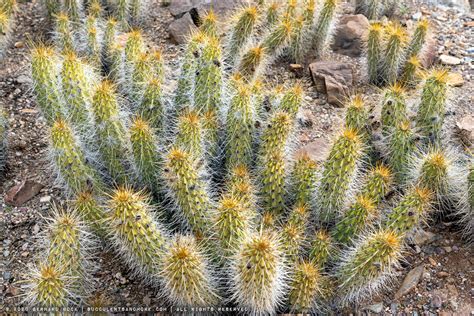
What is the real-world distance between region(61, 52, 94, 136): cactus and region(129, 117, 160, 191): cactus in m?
0.54

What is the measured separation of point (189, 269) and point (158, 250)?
1.32 ft

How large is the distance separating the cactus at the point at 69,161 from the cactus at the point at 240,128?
1108 millimetres

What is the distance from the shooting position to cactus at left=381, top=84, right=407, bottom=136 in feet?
15.3

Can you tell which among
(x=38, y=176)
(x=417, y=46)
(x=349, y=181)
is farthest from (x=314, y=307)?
(x=417, y=46)

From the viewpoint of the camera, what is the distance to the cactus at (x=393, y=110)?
465 centimetres

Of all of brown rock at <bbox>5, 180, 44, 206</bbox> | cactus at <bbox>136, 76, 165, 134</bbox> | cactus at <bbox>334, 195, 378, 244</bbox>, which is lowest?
brown rock at <bbox>5, 180, 44, 206</bbox>

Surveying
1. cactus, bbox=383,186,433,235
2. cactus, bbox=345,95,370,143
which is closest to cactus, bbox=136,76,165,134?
cactus, bbox=345,95,370,143

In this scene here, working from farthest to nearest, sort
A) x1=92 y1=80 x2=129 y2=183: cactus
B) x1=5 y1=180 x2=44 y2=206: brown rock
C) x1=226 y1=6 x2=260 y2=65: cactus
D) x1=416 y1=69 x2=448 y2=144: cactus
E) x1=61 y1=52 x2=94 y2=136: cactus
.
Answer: x1=226 y1=6 x2=260 y2=65: cactus, x1=416 y1=69 x2=448 y2=144: cactus, x1=5 y1=180 x2=44 y2=206: brown rock, x1=61 y1=52 x2=94 y2=136: cactus, x1=92 y1=80 x2=129 y2=183: cactus

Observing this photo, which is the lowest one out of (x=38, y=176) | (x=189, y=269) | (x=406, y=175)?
(x=38, y=176)

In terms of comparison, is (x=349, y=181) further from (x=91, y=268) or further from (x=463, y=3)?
(x=463, y=3)

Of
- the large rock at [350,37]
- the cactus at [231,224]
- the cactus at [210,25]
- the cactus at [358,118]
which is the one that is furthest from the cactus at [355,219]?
the large rock at [350,37]

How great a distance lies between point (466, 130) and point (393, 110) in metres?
0.82

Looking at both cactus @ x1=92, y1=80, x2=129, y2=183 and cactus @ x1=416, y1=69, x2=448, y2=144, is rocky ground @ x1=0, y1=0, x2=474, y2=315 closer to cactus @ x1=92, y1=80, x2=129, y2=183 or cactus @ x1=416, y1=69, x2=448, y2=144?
cactus @ x1=416, y1=69, x2=448, y2=144

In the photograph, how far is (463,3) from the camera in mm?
7637
